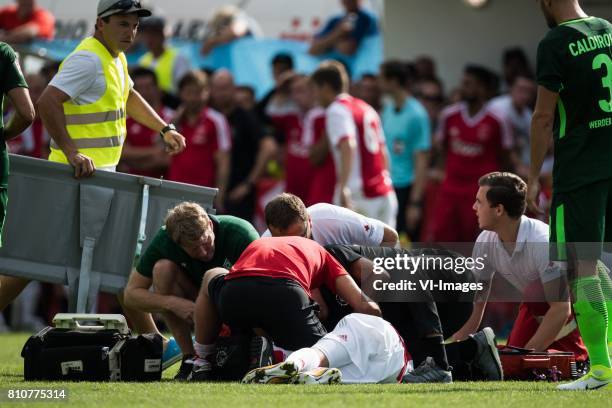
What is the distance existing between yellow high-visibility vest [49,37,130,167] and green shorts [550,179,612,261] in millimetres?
3129

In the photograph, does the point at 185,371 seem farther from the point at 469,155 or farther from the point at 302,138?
the point at 302,138

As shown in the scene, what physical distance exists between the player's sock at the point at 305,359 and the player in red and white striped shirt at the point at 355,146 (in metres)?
4.96

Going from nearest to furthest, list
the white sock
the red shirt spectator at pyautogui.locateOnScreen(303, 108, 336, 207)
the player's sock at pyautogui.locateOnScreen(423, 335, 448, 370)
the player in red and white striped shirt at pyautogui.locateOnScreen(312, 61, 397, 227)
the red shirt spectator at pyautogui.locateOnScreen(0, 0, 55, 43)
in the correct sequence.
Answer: the white sock
the player's sock at pyautogui.locateOnScreen(423, 335, 448, 370)
the player in red and white striped shirt at pyautogui.locateOnScreen(312, 61, 397, 227)
the red shirt spectator at pyautogui.locateOnScreen(303, 108, 336, 207)
the red shirt spectator at pyautogui.locateOnScreen(0, 0, 55, 43)

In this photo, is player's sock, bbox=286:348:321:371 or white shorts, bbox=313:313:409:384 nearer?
player's sock, bbox=286:348:321:371

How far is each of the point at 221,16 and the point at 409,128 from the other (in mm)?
2688

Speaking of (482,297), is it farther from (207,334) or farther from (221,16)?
(221,16)

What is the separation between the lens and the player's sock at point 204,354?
7.84 m

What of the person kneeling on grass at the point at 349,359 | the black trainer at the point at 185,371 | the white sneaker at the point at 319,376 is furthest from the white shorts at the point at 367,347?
the black trainer at the point at 185,371

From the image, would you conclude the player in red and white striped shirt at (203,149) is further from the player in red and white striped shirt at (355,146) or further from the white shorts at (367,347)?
the white shorts at (367,347)

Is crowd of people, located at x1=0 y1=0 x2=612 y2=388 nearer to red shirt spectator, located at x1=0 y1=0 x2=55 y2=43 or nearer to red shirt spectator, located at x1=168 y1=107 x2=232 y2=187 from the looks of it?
red shirt spectator, located at x1=168 y1=107 x2=232 y2=187

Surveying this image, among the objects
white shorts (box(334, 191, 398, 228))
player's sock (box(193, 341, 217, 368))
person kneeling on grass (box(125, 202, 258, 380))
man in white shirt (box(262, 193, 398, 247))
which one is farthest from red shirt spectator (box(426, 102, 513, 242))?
player's sock (box(193, 341, 217, 368))

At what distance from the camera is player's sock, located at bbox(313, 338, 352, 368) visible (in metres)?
7.31

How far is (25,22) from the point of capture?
15.0 meters

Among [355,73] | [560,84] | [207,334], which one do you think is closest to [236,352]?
[207,334]
